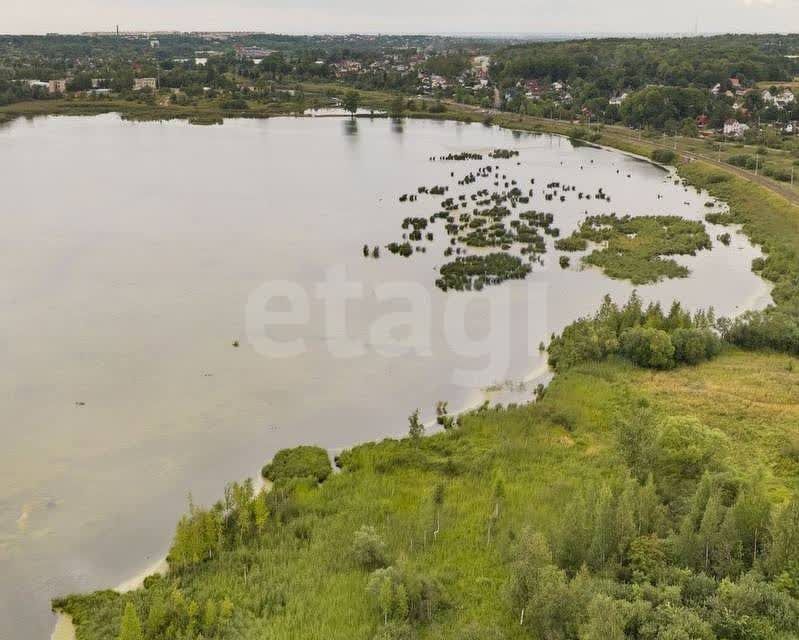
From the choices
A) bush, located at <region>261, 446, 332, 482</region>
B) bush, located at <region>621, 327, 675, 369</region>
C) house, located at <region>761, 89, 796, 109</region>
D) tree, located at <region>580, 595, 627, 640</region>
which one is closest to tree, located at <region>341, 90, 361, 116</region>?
house, located at <region>761, 89, 796, 109</region>

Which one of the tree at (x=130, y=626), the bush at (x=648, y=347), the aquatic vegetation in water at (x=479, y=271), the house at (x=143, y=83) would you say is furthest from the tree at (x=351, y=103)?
the tree at (x=130, y=626)

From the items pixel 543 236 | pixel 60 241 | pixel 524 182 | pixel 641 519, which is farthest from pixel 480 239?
A: pixel 641 519

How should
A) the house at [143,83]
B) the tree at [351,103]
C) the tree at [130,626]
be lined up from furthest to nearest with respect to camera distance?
the house at [143,83]
the tree at [351,103]
the tree at [130,626]

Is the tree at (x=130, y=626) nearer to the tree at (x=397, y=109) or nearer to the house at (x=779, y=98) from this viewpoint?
the tree at (x=397, y=109)

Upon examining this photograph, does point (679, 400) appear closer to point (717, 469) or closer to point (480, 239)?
point (717, 469)

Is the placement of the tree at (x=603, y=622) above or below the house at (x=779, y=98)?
below

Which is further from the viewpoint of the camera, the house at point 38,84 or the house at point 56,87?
the house at point 56,87

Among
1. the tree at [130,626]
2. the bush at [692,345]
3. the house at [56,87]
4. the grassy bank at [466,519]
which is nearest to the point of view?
the tree at [130,626]

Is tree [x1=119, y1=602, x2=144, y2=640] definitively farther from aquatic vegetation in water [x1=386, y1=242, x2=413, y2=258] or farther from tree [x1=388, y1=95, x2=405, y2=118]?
tree [x1=388, y1=95, x2=405, y2=118]
